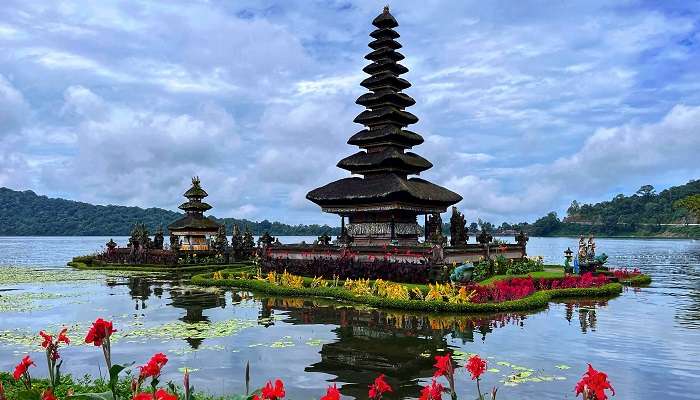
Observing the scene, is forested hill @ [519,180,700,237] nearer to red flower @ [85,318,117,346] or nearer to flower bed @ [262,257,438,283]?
flower bed @ [262,257,438,283]

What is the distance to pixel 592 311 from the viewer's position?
21.1m

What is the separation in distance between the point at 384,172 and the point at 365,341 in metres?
23.1

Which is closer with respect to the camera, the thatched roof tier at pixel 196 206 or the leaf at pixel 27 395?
the leaf at pixel 27 395

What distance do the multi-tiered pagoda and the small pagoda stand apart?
2047 centimetres

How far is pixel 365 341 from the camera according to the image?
1552 centimetres

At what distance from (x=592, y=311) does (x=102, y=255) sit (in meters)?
45.0

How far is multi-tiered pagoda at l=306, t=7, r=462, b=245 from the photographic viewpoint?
35509mm

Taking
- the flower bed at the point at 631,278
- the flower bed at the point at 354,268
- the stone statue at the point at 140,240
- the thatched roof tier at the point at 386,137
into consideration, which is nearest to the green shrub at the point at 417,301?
the flower bed at the point at 354,268

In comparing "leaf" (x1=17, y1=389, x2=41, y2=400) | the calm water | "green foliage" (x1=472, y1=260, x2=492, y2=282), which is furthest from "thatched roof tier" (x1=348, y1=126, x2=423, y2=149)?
"leaf" (x1=17, y1=389, x2=41, y2=400)

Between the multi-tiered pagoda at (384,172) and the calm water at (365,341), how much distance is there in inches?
477

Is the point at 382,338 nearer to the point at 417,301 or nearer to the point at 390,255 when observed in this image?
the point at 417,301

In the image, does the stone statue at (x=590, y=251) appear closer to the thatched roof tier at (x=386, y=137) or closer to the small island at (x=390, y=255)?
the small island at (x=390, y=255)

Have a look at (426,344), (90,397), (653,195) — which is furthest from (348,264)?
(653,195)

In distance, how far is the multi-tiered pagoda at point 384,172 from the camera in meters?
35.5
